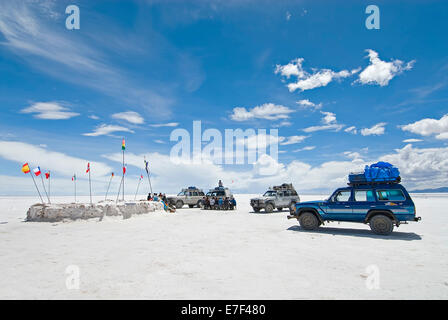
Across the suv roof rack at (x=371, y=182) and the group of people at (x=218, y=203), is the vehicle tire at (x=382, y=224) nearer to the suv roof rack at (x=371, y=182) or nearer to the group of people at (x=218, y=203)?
the suv roof rack at (x=371, y=182)

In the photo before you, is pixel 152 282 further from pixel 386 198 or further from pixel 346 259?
pixel 386 198

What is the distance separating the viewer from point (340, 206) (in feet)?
37.3

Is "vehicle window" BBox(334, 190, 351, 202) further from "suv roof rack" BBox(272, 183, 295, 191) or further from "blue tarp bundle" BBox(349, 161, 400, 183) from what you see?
"suv roof rack" BBox(272, 183, 295, 191)

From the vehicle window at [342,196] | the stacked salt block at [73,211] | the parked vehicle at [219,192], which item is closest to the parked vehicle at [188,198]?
the parked vehicle at [219,192]

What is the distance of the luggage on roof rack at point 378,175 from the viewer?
10.4 metres

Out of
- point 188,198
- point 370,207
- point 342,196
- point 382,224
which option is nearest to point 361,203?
point 370,207

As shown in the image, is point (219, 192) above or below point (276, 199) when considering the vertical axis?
above

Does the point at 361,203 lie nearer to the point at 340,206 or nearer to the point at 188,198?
the point at 340,206

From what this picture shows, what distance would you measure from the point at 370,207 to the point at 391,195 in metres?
0.93

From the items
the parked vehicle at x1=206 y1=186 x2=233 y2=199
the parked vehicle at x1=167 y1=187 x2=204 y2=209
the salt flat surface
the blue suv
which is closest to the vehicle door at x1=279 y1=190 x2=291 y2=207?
the parked vehicle at x1=206 y1=186 x2=233 y2=199

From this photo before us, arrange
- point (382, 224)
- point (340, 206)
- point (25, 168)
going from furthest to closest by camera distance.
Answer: point (25, 168) < point (340, 206) < point (382, 224)
